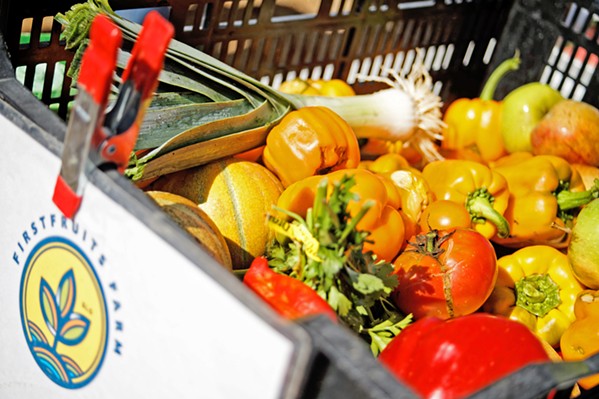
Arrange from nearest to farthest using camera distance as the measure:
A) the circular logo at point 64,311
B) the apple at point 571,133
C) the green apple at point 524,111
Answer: the circular logo at point 64,311, the apple at point 571,133, the green apple at point 524,111

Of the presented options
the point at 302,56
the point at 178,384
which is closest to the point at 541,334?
the point at 302,56

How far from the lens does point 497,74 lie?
7.73ft

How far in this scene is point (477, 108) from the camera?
2.31 meters

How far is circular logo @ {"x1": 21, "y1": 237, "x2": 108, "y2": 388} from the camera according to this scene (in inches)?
37.9

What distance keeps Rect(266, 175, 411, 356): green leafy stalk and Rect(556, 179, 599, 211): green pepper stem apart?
821mm

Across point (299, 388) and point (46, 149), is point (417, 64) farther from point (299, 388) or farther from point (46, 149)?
point (299, 388)

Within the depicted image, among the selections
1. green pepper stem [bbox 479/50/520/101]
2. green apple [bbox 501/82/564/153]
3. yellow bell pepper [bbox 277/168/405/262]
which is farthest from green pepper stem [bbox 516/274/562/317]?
green pepper stem [bbox 479/50/520/101]

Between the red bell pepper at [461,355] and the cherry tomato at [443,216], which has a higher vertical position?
the red bell pepper at [461,355]

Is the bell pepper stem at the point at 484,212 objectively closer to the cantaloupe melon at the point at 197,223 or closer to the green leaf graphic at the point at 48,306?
the cantaloupe melon at the point at 197,223

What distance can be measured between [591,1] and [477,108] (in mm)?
445

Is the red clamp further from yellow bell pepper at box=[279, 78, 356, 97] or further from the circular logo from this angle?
yellow bell pepper at box=[279, 78, 356, 97]

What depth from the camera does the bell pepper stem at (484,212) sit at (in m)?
1.83

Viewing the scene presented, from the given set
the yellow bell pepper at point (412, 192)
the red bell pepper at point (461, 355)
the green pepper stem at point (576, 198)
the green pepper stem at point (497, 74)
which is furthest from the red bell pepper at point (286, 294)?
the green pepper stem at point (497, 74)

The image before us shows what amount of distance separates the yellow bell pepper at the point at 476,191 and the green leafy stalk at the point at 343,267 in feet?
1.84
